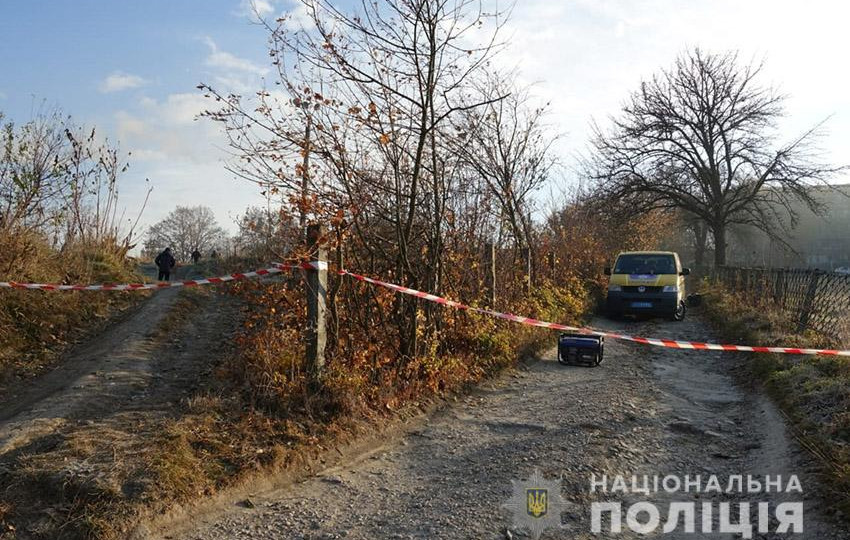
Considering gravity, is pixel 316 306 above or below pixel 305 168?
below

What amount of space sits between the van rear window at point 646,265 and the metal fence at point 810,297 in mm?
2233

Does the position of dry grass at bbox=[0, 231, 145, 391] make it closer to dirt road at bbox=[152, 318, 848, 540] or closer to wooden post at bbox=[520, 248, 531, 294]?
dirt road at bbox=[152, 318, 848, 540]

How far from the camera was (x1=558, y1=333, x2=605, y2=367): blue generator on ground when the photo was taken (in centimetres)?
903

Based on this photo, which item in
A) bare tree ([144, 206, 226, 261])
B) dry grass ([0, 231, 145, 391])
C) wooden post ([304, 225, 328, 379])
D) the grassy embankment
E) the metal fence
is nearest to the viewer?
the grassy embankment

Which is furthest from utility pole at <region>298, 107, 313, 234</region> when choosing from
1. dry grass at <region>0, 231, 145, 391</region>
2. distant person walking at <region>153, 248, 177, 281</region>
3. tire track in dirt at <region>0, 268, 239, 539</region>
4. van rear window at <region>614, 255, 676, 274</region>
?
distant person walking at <region>153, 248, 177, 281</region>

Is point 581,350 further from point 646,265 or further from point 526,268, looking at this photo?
point 646,265

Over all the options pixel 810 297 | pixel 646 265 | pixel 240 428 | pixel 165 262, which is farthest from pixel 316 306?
pixel 165 262

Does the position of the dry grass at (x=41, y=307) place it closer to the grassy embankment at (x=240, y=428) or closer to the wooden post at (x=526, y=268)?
the grassy embankment at (x=240, y=428)

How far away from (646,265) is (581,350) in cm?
723

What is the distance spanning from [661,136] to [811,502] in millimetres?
29490

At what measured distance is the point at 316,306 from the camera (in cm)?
567

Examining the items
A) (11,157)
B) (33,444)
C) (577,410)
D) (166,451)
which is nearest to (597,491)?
(577,410)

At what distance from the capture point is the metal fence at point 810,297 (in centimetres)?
936

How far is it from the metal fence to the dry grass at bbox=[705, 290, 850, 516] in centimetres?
25
